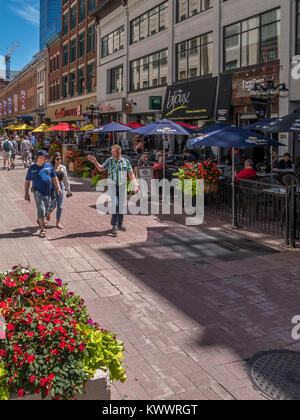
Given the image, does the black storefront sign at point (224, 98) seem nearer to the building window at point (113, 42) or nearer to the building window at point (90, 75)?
the building window at point (113, 42)

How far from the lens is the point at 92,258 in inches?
329

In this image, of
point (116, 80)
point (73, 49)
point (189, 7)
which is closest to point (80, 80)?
point (73, 49)

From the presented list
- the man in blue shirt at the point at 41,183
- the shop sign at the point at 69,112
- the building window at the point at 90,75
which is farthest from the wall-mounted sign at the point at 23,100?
the man in blue shirt at the point at 41,183

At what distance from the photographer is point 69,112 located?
174 ft

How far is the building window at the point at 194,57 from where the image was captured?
25.6m

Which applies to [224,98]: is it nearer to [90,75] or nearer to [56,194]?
[56,194]

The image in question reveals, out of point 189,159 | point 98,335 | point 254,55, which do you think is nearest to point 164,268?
point 98,335

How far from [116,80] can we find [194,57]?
44.6 ft

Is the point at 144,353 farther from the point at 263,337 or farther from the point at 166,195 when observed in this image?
the point at 166,195

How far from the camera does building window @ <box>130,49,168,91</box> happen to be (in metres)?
30.7

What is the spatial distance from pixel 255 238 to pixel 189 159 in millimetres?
11898

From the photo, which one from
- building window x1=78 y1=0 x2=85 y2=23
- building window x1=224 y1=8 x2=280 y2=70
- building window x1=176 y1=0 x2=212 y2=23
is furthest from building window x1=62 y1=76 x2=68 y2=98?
building window x1=224 y1=8 x2=280 y2=70

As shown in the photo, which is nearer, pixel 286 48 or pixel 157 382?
pixel 157 382

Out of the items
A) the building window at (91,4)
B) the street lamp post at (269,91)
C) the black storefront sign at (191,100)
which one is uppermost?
the building window at (91,4)
